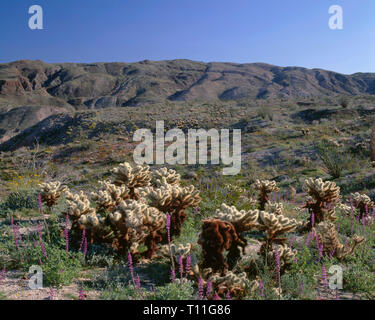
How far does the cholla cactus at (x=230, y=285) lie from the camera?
2.49 m

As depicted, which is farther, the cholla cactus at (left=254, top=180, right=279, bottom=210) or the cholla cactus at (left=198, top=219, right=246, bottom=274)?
the cholla cactus at (left=254, top=180, right=279, bottom=210)

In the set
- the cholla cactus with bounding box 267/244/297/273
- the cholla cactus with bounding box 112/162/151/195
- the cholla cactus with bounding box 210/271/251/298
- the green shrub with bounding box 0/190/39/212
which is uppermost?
the cholla cactus with bounding box 112/162/151/195

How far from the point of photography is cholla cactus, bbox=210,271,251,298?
249cm

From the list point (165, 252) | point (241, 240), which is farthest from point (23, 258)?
point (241, 240)

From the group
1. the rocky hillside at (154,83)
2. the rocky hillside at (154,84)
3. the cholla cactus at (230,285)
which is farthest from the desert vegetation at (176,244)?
the rocky hillside at (154,83)

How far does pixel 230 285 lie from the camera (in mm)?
2500

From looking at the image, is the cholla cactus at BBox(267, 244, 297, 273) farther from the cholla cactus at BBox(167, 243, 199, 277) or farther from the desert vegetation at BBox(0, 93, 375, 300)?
the cholla cactus at BBox(167, 243, 199, 277)

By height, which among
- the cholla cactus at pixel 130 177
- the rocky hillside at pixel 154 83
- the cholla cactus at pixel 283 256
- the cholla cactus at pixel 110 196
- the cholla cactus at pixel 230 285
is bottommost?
the cholla cactus at pixel 230 285

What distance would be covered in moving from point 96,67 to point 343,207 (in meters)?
124

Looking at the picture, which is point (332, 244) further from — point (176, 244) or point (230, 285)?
point (176, 244)

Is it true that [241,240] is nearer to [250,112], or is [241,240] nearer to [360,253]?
[360,253]

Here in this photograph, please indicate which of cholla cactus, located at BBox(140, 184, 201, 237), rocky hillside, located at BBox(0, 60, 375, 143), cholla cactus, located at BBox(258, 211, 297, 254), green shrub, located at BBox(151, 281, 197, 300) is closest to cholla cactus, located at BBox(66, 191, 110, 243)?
cholla cactus, located at BBox(140, 184, 201, 237)

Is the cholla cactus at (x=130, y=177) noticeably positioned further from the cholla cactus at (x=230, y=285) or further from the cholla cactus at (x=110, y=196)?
the cholla cactus at (x=230, y=285)
